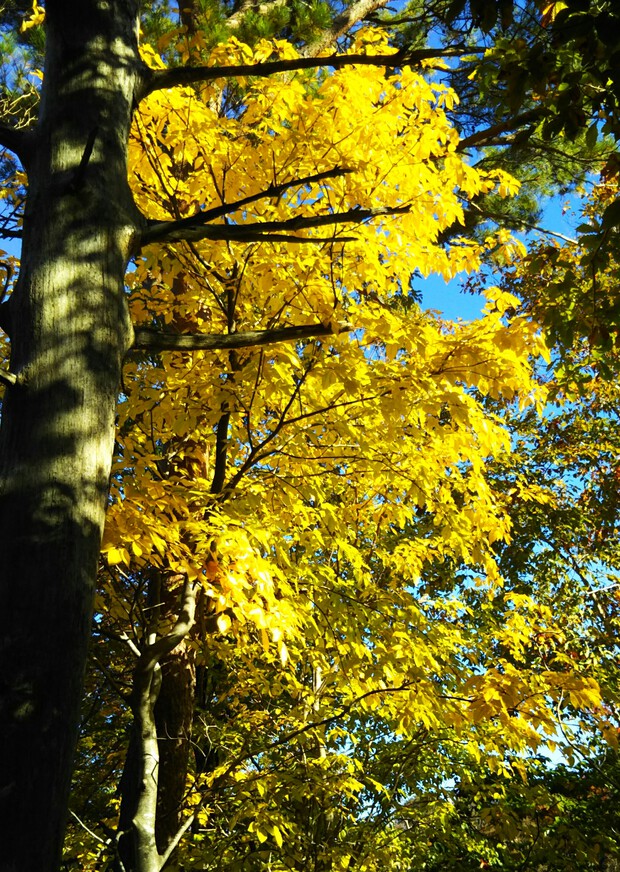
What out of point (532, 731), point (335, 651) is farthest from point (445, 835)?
point (335, 651)

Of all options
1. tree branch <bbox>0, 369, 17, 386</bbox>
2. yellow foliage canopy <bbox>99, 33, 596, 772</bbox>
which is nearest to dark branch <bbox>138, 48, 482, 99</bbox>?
yellow foliage canopy <bbox>99, 33, 596, 772</bbox>

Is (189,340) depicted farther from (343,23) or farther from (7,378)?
(343,23)

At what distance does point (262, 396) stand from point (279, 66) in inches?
63.1

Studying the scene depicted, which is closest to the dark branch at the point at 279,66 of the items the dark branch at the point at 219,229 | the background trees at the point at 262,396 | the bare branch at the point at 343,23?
the background trees at the point at 262,396

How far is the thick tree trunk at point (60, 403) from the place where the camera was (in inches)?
56.7

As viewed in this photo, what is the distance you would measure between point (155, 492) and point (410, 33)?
23.0 ft

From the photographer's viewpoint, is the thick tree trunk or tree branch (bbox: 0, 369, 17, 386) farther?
tree branch (bbox: 0, 369, 17, 386)

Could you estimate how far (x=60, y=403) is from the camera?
1.71 metres

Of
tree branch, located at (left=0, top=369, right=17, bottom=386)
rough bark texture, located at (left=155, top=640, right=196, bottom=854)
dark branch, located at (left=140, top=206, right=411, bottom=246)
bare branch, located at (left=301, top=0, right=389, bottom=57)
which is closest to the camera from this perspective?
tree branch, located at (left=0, top=369, right=17, bottom=386)

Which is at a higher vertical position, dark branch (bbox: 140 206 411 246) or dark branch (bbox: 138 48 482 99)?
dark branch (bbox: 138 48 482 99)

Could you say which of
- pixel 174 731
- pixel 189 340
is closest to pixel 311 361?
pixel 189 340

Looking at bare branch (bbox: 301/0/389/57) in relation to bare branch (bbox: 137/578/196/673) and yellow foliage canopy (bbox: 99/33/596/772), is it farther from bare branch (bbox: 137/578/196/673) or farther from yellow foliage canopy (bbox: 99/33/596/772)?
bare branch (bbox: 137/578/196/673)

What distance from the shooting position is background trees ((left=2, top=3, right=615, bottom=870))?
178 centimetres

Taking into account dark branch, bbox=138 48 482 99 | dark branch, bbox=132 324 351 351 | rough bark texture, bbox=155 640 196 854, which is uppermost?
dark branch, bbox=138 48 482 99
